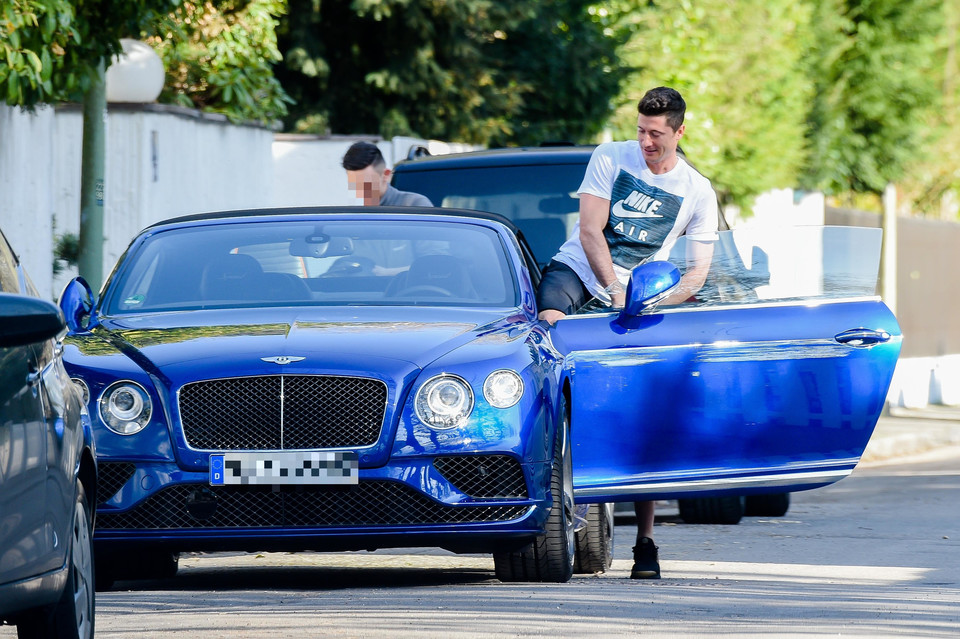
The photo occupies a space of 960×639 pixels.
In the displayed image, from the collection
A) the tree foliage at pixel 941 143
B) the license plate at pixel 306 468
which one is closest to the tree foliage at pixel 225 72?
the license plate at pixel 306 468

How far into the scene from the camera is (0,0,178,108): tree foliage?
11.1 meters

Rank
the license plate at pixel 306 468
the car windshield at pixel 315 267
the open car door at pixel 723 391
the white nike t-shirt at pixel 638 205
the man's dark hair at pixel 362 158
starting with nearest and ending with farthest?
1. the license plate at pixel 306 468
2. the open car door at pixel 723 391
3. the car windshield at pixel 315 267
4. the white nike t-shirt at pixel 638 205
5. the man's dark hair at pixel 362 158

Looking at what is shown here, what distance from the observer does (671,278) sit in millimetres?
7828

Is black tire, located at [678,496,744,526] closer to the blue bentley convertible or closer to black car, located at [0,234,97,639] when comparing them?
the blue bentley convertible

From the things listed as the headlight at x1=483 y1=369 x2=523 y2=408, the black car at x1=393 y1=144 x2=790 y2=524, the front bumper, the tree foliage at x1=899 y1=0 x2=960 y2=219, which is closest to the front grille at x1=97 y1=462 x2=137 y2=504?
the front bumper

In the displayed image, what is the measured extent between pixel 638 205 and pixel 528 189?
3.31 meters

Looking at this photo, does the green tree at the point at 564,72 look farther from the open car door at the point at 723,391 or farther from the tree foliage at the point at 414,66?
the open car door at the point at 723,391

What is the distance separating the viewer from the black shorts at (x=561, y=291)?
841 cm

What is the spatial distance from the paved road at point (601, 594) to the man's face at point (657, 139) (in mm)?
1804

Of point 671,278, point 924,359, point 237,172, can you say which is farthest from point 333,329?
point 924,359

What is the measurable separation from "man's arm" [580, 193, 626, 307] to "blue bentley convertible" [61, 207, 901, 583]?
11.7 inches

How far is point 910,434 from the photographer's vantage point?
21844 millimetres

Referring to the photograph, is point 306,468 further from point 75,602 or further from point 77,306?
point 75,602

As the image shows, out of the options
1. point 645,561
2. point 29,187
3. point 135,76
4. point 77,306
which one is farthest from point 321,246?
point 135,76
